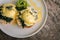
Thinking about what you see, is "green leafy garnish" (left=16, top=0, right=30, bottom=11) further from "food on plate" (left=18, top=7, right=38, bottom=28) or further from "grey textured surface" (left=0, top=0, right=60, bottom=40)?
"grey textured surface" (left=0, top=0, right=60, bottom=40)

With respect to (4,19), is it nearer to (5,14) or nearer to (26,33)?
(5,14)

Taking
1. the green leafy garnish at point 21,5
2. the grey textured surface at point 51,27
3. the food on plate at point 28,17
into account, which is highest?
the green leafy garnish at point 21,5

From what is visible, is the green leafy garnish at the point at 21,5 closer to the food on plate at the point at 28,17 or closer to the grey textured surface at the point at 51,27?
the food on plate at the point at 28,17

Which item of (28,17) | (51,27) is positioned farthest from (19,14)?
(51,27)

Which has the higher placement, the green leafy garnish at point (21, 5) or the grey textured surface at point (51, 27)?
the green leafy garnish at point (21, 5)

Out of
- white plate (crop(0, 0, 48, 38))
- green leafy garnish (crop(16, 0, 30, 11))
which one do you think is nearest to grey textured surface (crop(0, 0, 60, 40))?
white plate (crop(0, 0, 48, 38))

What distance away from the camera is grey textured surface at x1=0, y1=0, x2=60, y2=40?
3.15ft

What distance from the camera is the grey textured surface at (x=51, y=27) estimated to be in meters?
0.96

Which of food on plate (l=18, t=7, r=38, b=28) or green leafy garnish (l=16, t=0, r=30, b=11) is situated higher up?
green leafy garnish (l=16, t=0, r=30, b=11)

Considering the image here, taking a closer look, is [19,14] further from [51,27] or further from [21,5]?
[51,27]

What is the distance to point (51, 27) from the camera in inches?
38.8

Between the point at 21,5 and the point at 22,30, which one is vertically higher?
the point at 21,5

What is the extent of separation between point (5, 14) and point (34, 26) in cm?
17

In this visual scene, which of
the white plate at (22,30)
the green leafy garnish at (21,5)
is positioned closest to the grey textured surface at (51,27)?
the white plate at (22,30)
